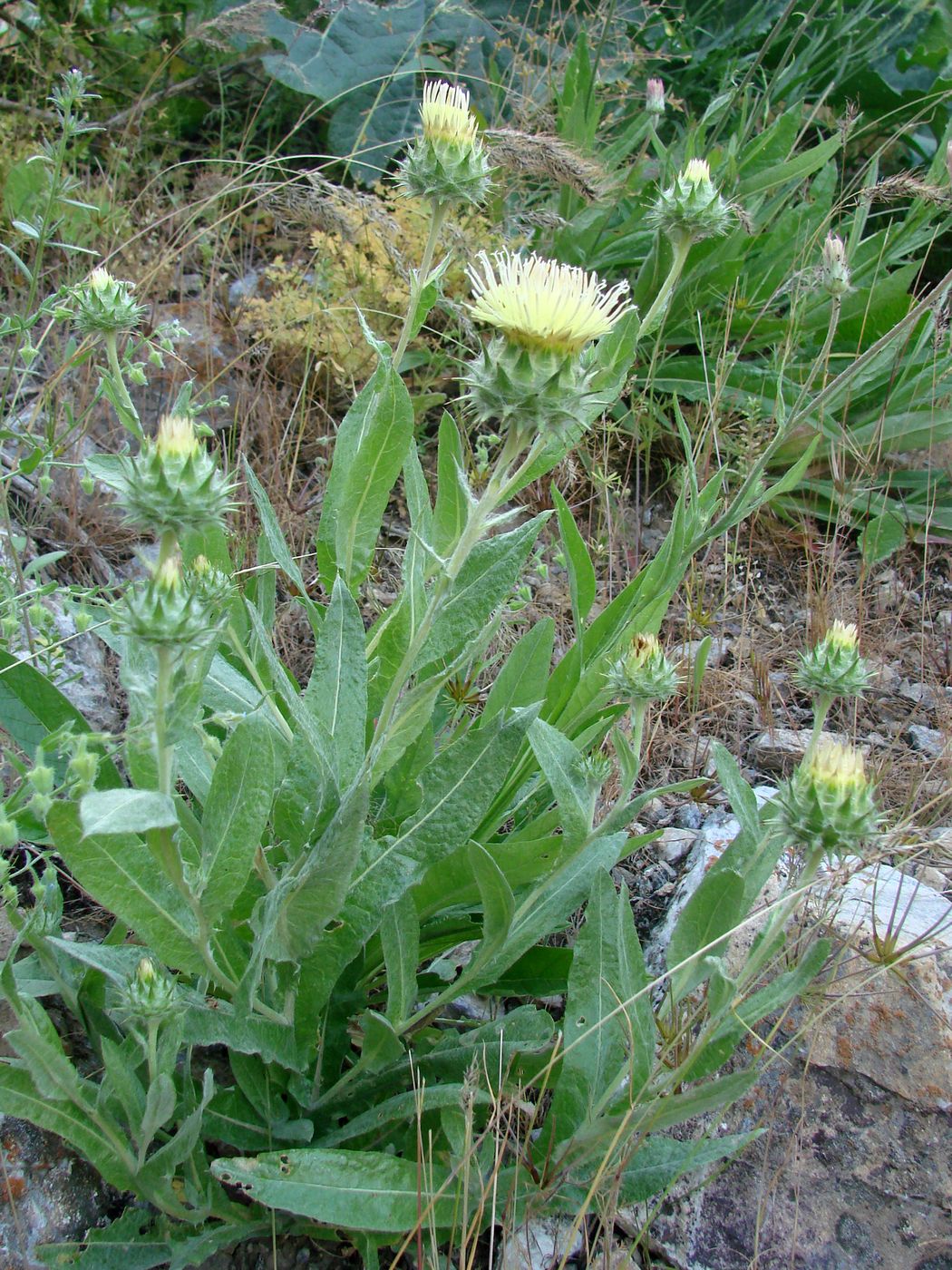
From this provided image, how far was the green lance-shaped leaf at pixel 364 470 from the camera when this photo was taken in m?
2.44

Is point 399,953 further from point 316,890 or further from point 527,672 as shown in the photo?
point 527,672

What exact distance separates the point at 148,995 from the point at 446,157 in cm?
197

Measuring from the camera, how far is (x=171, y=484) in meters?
1.59

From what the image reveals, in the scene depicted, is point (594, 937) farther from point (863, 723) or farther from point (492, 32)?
point (492, 32)

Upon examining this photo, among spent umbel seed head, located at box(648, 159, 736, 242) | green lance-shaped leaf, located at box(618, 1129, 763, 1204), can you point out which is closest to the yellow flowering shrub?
spent umbel seed head, located at box(648, 159, 736, 242)

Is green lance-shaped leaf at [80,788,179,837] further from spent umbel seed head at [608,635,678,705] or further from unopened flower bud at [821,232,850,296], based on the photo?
unopened flower bud at [821,232,850,296]

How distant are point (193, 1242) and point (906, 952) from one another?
1741mm

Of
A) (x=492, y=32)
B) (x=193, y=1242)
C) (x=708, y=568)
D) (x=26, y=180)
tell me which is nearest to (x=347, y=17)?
(x=492, y=32)

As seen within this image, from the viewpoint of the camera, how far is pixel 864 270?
16.0 feet

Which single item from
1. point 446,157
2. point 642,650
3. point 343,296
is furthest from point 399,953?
point 343,296

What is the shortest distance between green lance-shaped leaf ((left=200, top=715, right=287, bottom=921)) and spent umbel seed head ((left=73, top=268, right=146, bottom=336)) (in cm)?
104

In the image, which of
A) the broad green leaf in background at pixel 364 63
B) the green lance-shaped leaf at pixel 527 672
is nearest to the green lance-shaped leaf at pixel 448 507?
the green lance-shaped leaf at pixel 527 672

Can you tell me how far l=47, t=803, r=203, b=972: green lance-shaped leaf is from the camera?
1.87 metres

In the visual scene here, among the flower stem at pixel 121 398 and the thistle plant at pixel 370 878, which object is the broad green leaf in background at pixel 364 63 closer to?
the thistle plant at pixel 370 878
